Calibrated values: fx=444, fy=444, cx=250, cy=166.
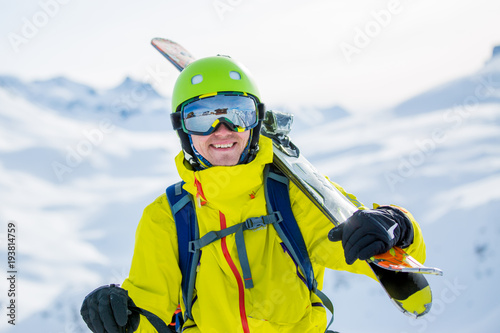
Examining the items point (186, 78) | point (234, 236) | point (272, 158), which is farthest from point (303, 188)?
point (186, 78)

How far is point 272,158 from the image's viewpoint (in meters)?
3.35

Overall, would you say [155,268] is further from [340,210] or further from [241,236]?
[340,210]

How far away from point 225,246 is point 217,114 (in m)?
0.96

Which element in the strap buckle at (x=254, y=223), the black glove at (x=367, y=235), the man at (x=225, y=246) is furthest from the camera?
the strap buckle at (x=254, y=223)

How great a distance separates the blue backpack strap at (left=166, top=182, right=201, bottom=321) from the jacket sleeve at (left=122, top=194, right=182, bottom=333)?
2.1 inches

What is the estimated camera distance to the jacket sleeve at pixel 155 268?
118 inches

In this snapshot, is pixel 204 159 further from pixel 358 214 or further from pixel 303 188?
pixel 358 214

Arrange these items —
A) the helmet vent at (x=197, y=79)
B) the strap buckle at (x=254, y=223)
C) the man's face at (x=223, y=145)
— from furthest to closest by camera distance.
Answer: the helmet vent at (x=197, y=79) < the man's face at (x=223, y=145) < the strap buckle at (x=254, y=223)

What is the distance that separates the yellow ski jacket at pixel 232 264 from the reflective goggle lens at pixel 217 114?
1.01 feet

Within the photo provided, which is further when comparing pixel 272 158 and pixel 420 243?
pixel 272 158

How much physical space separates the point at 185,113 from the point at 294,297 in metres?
1.56

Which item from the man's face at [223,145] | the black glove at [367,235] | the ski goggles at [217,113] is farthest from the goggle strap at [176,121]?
the black glove at [367,235]

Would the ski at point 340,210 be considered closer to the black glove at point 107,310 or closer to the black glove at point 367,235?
the black glove at point 367,235

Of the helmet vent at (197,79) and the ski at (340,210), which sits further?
the helmet vent at (197,79)
